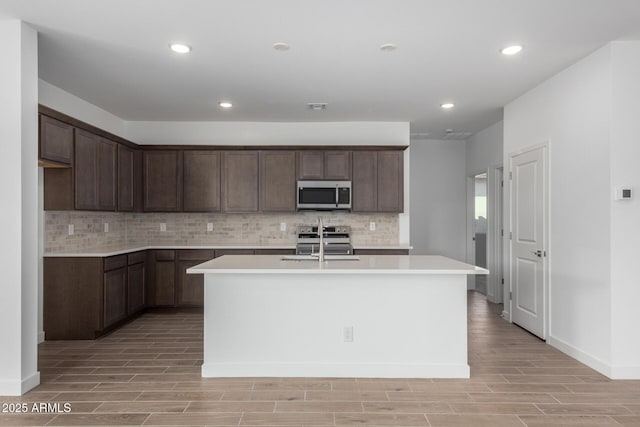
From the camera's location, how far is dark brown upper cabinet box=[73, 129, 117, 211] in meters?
4.55

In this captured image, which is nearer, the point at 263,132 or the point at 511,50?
the point at 511,50

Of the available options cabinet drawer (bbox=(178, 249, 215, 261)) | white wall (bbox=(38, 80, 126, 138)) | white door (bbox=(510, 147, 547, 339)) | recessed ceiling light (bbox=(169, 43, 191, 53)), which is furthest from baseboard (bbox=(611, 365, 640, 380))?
white wall (bbox=(38, 80, 126, 138))

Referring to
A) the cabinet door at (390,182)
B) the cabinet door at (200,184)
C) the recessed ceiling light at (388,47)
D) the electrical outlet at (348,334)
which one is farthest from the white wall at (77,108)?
the electrical outlet at (348,334)

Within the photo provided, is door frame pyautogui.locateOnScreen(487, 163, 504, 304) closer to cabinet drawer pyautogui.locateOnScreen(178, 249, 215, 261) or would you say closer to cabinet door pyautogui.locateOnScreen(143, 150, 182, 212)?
cabinet drawer pyautogui.locateOnScreen(178, 249, 215, 261)

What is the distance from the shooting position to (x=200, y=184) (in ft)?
19.9

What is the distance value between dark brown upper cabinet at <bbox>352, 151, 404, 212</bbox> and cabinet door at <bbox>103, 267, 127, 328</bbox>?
10.1 feet

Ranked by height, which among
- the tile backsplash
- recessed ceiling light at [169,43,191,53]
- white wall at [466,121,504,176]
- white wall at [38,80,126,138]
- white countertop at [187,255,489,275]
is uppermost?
recessed ceiling light at [169,43,191,53]

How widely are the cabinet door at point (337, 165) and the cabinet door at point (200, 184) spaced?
153cm

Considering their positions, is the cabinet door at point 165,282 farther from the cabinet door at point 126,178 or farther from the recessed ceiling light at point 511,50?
the recessed ceiling light at point 511,50

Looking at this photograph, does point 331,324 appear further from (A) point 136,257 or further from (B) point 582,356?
(A) point 136,257

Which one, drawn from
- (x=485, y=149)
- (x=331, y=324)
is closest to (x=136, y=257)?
(x=331, y=324)

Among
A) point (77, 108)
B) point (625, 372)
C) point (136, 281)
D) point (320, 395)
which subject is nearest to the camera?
point (320, 395)

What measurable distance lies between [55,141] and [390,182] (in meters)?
4.01

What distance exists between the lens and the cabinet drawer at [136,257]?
5297 millimetres
